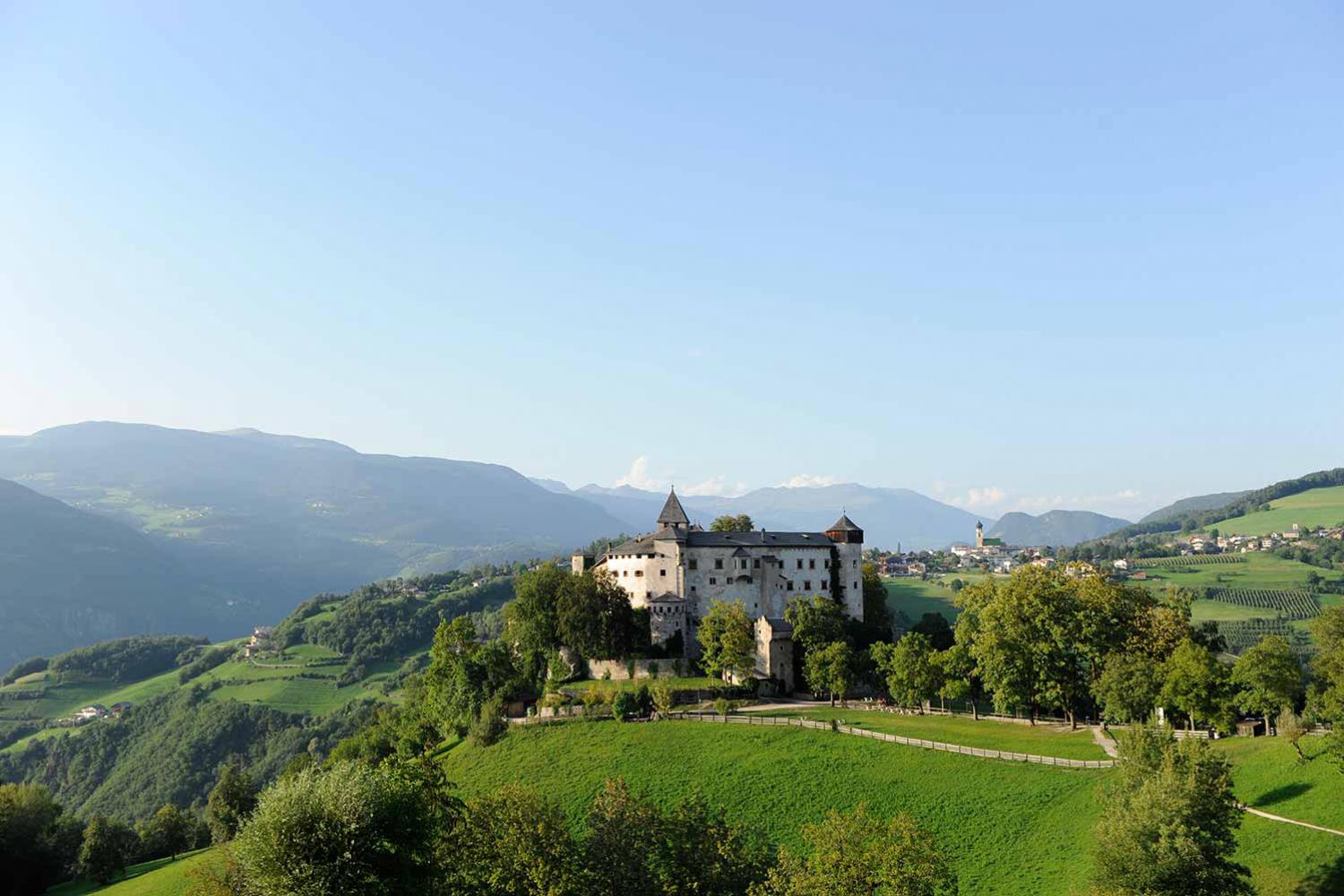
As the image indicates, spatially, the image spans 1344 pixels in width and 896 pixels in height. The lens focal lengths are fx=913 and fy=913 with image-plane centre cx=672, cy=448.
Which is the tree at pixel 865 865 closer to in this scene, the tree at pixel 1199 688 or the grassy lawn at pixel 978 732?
the grassy lawn at pixel 978 732

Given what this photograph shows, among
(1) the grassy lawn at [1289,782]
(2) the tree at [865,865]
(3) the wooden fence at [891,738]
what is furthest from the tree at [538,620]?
(1) the grassy lawn at [1289,782]

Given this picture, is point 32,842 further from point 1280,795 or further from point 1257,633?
point 1257,633

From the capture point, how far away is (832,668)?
298 feet

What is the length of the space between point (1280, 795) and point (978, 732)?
1003 inches

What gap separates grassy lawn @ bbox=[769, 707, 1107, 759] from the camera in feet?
235

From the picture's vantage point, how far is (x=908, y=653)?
287 ft

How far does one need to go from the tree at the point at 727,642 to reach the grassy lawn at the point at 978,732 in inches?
304

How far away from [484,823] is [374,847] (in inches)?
258

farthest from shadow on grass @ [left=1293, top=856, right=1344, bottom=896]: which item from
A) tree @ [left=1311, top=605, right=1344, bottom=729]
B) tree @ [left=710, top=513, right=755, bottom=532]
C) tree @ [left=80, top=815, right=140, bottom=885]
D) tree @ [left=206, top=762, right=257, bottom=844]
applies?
tree @ [left=80, top=815, right=140, bottom=885]

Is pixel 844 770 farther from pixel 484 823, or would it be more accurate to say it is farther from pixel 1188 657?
pixel 484 823

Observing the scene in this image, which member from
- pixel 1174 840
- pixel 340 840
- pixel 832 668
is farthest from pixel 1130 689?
pixel 340 840

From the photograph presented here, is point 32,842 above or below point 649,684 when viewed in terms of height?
below

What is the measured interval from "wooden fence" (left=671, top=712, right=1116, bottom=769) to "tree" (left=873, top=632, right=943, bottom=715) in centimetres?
844

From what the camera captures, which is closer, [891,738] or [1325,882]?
[1325,882]
